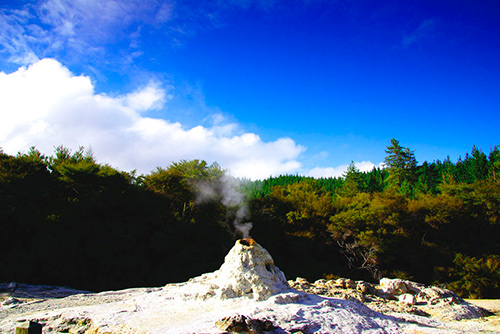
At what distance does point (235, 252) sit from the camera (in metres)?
6.50

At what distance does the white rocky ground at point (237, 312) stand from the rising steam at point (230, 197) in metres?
9.15

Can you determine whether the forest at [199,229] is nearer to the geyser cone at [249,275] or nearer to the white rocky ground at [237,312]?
the white rocky ground at [237,312]

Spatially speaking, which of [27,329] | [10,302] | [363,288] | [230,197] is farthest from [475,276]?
[10,302]

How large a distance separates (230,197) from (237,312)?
12.2m

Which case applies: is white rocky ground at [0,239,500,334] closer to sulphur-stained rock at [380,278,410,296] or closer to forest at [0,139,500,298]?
sulphur-stained rock at [380,278,410,296]

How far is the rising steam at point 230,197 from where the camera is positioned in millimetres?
16500

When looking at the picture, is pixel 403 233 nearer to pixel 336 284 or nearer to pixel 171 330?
pixel 336 284

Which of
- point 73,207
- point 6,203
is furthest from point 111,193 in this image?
point 6,203

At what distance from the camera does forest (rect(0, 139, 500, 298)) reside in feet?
41.5

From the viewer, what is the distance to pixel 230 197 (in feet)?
56.3

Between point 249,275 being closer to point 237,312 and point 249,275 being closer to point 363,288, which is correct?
point 237,312

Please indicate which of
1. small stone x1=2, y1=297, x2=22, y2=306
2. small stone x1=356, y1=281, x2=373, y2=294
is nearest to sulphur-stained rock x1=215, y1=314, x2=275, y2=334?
small stone x1=2, y1=297, x2=22, y2=306

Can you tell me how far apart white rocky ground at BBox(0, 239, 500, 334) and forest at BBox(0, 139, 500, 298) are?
5.47 meters

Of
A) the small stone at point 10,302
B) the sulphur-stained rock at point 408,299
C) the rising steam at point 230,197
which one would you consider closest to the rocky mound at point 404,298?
the sulphur-stained rock at point 408,299
